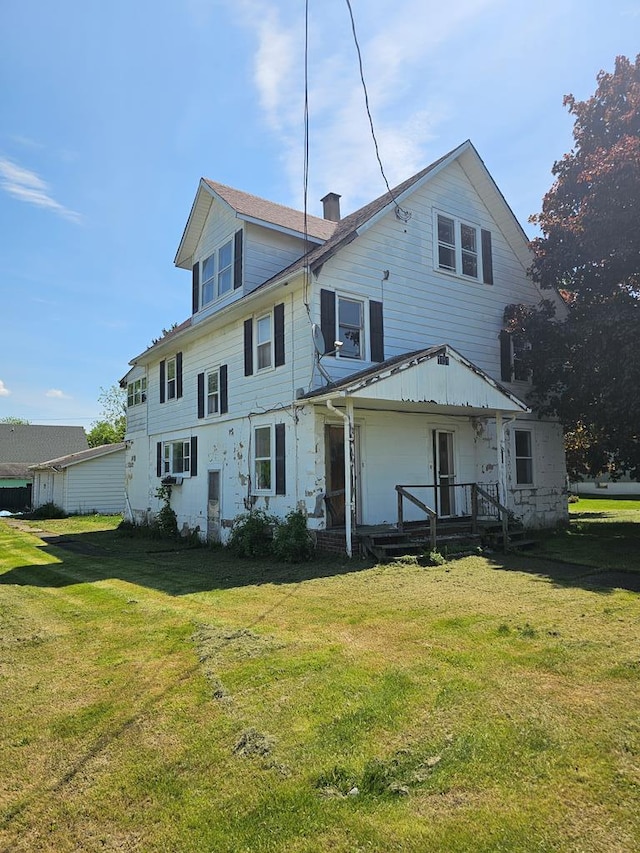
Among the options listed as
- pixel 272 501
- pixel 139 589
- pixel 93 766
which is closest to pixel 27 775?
pixel 93 766

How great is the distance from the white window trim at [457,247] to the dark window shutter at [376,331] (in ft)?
8.25

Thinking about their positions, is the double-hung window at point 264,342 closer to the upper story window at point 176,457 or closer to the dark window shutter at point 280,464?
the dark window shutter at point 280,464

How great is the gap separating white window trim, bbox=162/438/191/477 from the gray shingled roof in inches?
269

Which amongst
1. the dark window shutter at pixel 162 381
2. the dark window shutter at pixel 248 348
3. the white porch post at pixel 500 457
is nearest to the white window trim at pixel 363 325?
the dark window shutter at pixel 248 348

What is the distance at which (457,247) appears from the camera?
49.8 ft

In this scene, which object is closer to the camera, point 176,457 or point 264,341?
point 264,341

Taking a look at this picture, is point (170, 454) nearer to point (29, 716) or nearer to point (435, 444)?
point (435, 444)

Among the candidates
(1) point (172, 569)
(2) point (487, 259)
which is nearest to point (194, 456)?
(1) point (172, 569)

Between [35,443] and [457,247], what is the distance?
41687 millimetres

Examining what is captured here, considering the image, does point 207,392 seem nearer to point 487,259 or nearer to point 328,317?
point 328,317

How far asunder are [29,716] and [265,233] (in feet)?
42.8

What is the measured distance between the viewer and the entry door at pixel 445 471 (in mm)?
14211

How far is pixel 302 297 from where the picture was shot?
12.3 meters

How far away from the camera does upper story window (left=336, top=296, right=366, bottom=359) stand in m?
12.6
